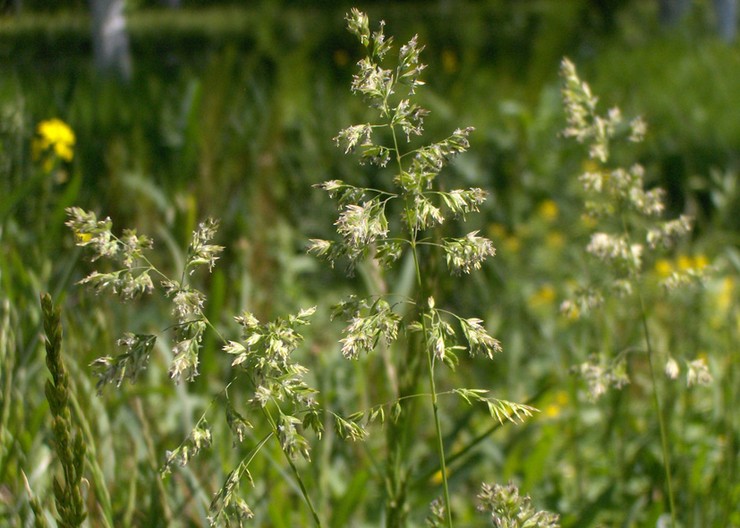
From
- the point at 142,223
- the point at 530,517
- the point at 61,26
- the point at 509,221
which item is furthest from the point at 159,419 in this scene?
the point at 61,26

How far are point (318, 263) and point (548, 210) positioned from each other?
121 centimetres

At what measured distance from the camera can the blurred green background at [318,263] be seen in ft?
5.37

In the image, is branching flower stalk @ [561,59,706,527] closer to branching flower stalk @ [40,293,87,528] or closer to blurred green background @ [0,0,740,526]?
blurred green background @ [0,0,740,526]

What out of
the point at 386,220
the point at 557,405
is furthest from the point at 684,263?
the point at 386,220

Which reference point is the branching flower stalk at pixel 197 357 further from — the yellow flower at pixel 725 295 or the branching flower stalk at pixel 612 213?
the yellow flower at pixel 725 295

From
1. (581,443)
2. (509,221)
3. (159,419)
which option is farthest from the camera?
(509,221)

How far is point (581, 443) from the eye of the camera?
2598 millimetres

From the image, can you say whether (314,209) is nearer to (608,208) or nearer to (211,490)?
(211,490)

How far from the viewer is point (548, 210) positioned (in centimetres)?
436

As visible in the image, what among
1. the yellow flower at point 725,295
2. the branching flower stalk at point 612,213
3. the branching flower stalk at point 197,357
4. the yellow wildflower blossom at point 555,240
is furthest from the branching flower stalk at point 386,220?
the yellow wildflower blossom at point 555,240

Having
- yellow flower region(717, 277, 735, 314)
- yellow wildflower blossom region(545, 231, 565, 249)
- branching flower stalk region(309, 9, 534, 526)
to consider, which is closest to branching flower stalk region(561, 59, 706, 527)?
branching flower stalk region(309, 9, 534, 526)

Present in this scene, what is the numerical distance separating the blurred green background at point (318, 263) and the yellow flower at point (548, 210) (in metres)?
0.01

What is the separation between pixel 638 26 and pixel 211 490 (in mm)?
11773

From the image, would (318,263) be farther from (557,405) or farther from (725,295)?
(725,295)
